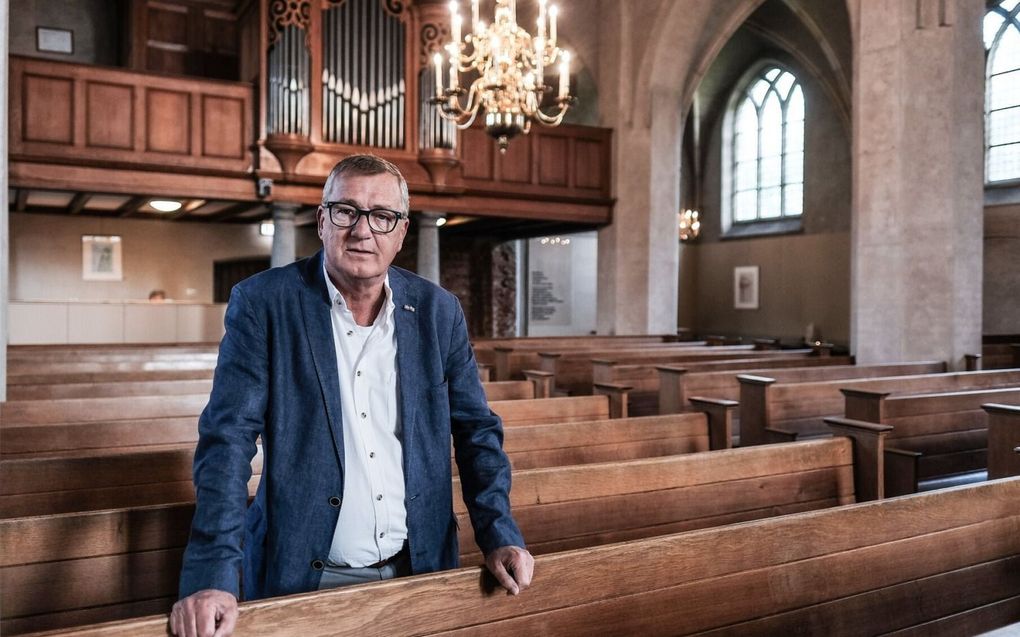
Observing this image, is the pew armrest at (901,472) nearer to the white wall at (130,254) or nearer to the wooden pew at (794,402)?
the wooden pew at (794,402)

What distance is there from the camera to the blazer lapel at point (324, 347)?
1609 millimetres

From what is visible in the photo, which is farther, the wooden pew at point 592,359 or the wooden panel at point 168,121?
the wooden panel at point 168,121

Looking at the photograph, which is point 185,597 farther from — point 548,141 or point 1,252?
point 548,141

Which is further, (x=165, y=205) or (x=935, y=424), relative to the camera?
(x=165, y=205)

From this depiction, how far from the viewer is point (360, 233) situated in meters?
1.63

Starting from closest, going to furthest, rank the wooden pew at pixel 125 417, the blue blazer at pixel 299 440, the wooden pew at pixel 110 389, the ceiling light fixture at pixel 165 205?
the blue blazer at pixel 299 440 → the wooden pew at pixel 125 417 → the wooden pew at pixel 110 389 → the ceiling light fixture at pixel 165 205

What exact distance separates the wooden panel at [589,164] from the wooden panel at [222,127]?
4475mm

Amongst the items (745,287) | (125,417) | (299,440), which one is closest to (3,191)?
(125,417)

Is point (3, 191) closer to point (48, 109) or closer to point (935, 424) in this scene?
point (48, 109)

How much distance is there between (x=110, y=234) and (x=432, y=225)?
16.8 feet

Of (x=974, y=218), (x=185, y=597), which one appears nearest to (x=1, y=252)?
(x=185, y=597)

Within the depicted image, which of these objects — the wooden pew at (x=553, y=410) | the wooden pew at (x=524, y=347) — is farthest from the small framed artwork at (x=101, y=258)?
the wooden pew at (x=553, y=410)

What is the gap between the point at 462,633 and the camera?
1660 millimetres

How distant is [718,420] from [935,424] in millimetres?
1405
